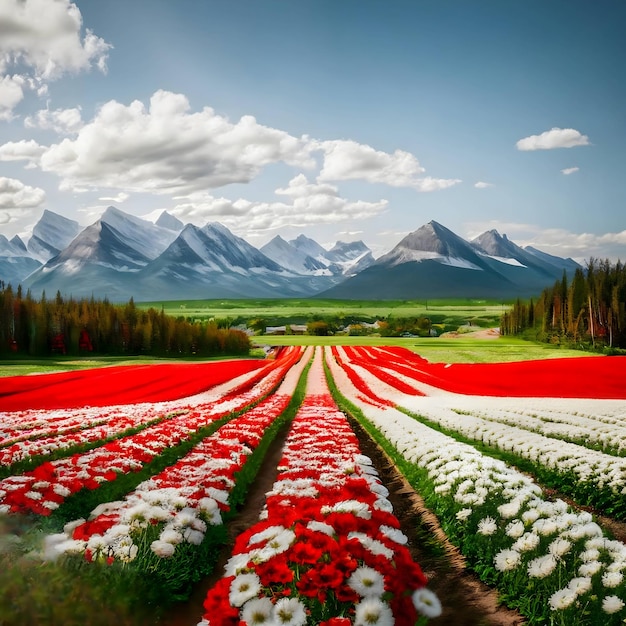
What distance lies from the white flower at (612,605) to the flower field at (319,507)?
0.4 inches

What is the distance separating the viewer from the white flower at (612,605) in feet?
17.7

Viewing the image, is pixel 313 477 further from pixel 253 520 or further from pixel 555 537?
pixel 555 537

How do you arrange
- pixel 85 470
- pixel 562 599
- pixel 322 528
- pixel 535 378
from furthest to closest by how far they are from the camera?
pixel 535 378
pixel 85 470
pixel 322 528
pixel 562 599

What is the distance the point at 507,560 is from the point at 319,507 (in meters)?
2.61

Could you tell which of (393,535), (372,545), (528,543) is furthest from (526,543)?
(372,545)

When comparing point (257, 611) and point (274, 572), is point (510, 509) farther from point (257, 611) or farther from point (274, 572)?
point (257, 611)

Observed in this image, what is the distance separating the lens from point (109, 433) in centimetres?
1658

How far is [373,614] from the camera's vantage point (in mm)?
4805

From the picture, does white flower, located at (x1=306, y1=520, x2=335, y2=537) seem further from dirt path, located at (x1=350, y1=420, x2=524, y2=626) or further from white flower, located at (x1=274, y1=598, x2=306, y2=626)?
dirt path, located at (x1=350, y1=420, x2=524, y2=626)

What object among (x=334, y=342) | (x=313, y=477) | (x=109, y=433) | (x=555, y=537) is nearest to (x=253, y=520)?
(x=313, y=477)

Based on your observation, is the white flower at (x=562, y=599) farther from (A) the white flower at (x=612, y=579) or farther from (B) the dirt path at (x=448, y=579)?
(B) the dirt path at (x=448, y=579)

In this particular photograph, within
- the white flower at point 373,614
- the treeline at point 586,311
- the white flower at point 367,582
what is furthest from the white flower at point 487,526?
the treeline at point 586,311

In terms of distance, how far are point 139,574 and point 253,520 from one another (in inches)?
160

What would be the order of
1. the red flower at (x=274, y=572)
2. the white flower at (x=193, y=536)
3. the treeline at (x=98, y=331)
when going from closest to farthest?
the red flower at (x=274, y=572) < the white flower at (x=193, y=536) < the treeline at (x=98, y=331)
